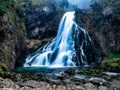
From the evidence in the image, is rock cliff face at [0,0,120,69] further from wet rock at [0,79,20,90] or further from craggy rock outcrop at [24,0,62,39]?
wet rock at [0,79,20,90]

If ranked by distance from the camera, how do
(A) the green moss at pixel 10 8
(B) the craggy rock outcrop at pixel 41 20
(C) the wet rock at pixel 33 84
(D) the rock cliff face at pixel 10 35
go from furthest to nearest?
(B) the craggy rock outcrop at pixel 41 20
(A) the green moss at pixel 10 8
(D) the rock cliff face at pixel 10 35
(C) the wet rock at pixel 33 84

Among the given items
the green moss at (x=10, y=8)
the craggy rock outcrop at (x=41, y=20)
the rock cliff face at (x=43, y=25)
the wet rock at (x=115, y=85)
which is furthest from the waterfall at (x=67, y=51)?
the wet rock at (x=115, y=85)

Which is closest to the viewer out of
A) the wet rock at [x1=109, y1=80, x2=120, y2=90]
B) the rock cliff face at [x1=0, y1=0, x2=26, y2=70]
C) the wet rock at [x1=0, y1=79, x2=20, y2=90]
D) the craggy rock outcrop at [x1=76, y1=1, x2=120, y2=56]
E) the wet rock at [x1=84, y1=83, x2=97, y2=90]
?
the wet rock at [x1=0, y1=79, x2=20, y2=90]

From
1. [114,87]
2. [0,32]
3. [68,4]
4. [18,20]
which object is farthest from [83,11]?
[114,87]

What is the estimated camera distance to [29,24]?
40.5 metres

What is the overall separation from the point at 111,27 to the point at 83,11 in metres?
8.89

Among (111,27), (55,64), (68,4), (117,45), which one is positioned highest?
(68,4)

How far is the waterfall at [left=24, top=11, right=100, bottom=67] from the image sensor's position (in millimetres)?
32125

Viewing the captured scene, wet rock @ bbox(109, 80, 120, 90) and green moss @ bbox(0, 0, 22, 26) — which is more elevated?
green moss @ bbox(0, 0, 22, 26)

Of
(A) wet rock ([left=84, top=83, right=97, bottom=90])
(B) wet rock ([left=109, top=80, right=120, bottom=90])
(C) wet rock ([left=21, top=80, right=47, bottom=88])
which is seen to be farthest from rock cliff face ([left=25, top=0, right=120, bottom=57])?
(C) wet rock ([left=21, top=80, right=47, bottom=88])

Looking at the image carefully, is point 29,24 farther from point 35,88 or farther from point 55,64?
point 35,88

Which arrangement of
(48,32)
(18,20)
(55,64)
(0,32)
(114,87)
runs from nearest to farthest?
(114,87)
(0,32)
(55,64)
(18,20)
(48,32)

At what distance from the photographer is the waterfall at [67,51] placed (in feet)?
105

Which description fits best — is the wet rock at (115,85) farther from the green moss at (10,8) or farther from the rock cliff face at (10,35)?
the green moss at (10,8)
